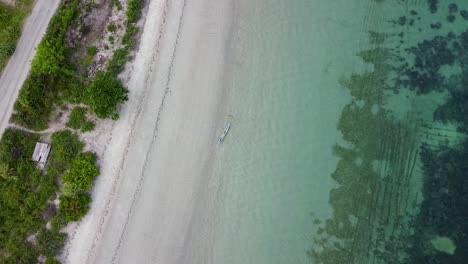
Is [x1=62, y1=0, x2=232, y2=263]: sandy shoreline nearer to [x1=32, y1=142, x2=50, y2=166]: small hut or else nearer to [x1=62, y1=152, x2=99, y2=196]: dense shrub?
[x1=62, y1=152, x2=99, y2=196]: dense shrub

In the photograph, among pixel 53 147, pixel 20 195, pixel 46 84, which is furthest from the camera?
pixel 46 84

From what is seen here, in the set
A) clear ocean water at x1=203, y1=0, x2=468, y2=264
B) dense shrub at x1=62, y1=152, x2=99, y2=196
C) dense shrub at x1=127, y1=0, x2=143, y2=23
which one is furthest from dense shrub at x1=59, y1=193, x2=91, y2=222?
dense shrub at x1=127, y1=0, x2=143, y2=23

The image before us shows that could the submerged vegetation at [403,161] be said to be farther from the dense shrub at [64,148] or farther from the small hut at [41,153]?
the small hut at [41,153]

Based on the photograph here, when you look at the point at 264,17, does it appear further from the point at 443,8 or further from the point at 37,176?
the point at 37,176

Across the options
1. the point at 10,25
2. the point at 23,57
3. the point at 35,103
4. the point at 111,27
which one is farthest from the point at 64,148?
the point at 10,25

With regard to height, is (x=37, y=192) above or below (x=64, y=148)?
below

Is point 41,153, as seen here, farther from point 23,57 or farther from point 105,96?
point 23,57

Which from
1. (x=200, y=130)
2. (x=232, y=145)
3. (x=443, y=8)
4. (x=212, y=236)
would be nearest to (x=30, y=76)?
(x=200, y=130)
